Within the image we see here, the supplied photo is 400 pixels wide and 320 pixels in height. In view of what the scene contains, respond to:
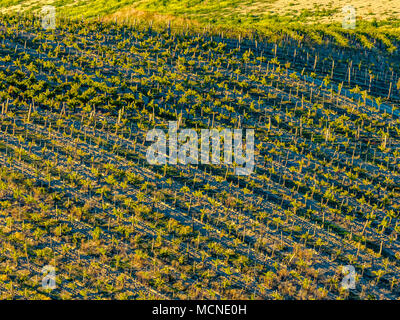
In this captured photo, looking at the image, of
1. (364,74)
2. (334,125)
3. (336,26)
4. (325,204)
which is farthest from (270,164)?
(336,26)

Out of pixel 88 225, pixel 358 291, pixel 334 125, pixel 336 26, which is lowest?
pixel 358 291

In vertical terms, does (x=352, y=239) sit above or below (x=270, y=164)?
below

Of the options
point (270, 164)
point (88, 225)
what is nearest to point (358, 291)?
point (270, 164)

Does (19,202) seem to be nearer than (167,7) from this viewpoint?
Yes

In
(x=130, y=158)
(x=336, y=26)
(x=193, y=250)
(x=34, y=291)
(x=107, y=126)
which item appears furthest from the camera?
(x=336, y=26)

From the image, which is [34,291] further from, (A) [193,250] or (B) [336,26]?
(B) [336,26]

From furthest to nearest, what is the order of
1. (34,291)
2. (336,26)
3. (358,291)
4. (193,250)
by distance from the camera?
(336,26) < (193,250) < (358,291) < (34,291)
